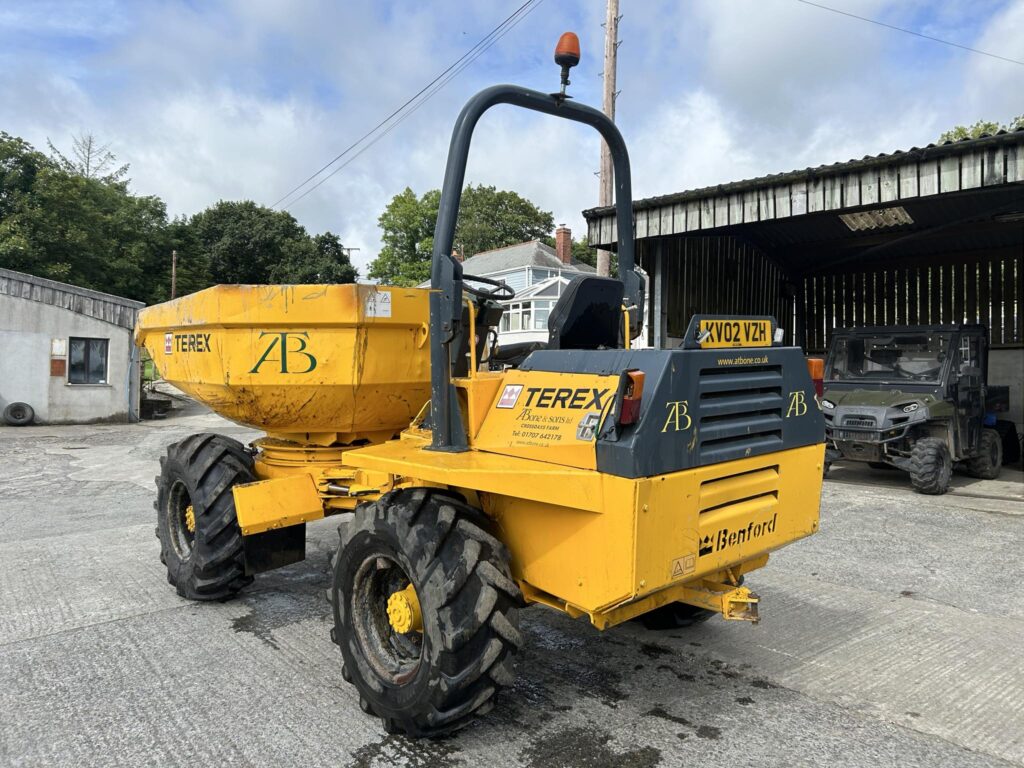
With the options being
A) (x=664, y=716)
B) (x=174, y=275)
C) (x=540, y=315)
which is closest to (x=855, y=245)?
(x=664, y=716)

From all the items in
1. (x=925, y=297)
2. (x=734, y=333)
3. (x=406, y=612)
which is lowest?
(x=406, y=612)

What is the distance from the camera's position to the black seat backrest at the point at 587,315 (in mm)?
3467

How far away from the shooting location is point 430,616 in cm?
294

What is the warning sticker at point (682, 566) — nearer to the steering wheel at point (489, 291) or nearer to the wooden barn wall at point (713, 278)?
the steering wheel at point (489, 291)

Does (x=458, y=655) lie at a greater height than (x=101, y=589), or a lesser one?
greater

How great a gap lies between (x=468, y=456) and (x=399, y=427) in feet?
5.70

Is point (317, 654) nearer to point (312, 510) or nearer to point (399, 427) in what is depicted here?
point (312, 510)

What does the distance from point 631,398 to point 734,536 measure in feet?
2.98

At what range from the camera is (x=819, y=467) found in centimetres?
360

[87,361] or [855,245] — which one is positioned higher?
Result: [855,245]

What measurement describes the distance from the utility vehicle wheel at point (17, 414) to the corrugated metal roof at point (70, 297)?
2.64 meters

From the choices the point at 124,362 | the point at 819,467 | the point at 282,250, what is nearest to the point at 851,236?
the point at 819,467

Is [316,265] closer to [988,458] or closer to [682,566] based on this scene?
[988,458]

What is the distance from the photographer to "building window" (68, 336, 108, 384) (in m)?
18.7
